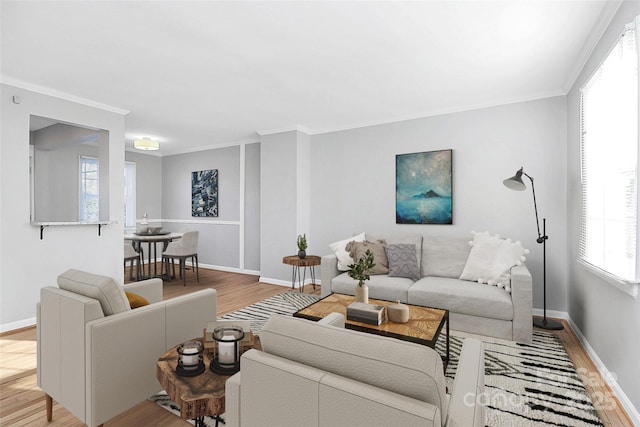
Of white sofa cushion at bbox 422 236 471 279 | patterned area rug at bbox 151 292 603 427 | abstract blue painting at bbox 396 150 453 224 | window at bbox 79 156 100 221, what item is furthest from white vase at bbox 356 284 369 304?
window at bbox 79 156 100 221

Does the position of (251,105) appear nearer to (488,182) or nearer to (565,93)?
(488,182)

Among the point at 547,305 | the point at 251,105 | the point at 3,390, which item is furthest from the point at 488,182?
the point at 3,390

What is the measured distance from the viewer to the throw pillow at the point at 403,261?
144 inches

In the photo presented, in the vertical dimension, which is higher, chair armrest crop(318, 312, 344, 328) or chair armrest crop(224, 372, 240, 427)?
chair armrest crop(318, 312, 344, 328)

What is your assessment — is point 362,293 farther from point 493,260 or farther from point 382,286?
point 493,260

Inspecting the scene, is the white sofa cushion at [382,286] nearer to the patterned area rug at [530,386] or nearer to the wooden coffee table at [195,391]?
the patterned area rug at [530,386]

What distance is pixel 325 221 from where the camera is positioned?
5082 mm

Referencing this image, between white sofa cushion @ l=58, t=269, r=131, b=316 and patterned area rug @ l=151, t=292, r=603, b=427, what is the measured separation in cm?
75

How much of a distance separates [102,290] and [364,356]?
151 cm

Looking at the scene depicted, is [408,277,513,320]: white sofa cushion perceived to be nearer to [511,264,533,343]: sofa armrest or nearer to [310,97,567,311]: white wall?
[511,264,533,343]: sofa armrest

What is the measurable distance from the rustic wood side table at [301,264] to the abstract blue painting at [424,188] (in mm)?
1325

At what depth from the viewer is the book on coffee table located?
7.26ft

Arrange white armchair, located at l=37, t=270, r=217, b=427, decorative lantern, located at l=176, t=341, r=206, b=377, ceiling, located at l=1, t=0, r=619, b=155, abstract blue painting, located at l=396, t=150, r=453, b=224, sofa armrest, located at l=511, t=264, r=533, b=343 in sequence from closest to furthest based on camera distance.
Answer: decorative lantern, located at l=176, t=341, r=206, b=377 < white armchair, located at l=37, t=270, r=217, b=427 < ceiling, located at l=1, t=0, r=619, b=155 < sofa armrest, located at l=511, t=264, r=533, b=343 < abstract blue painting, located at l=396, t=150, r=453, b=224

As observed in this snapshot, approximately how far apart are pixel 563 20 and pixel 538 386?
2.57 meters
